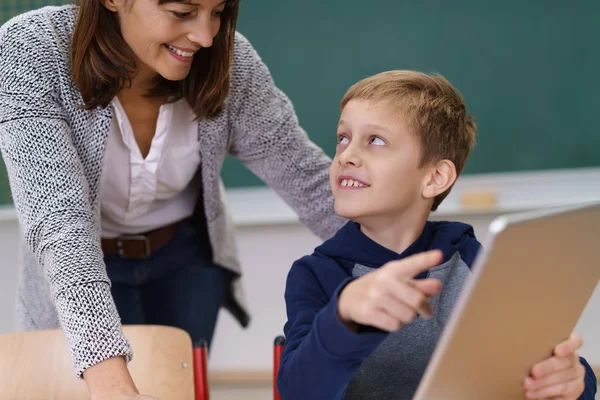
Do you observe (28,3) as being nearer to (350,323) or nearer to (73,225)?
(73,225)

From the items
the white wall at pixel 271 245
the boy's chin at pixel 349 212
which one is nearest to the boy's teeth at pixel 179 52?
the boy's chin at pixel 349 212

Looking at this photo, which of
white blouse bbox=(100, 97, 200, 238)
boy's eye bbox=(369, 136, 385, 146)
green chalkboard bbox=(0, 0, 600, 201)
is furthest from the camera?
green chalkboard bbox=(0, 0, 600, 201)

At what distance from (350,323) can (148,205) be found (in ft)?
3.10

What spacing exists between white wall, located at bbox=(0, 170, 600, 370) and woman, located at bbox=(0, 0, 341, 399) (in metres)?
0.97

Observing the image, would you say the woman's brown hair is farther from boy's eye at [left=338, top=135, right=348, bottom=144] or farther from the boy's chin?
the boy's chin

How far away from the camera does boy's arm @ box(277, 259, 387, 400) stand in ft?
2.62

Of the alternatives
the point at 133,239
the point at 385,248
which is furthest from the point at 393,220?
the point at 133,239

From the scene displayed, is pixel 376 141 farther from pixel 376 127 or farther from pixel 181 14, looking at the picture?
pixel 181 14

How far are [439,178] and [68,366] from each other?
0.72 metres

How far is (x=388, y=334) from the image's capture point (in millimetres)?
948

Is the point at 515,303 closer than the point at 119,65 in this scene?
Yes

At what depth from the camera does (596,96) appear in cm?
264

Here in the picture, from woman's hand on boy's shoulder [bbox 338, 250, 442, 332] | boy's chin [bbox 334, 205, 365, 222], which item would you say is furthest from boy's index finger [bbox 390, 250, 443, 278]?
boy's chin [bbox 334, 205, 365, 222]

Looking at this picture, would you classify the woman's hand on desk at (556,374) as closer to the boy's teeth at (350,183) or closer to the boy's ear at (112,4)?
the boy's teeth at (350,183)
